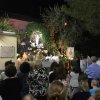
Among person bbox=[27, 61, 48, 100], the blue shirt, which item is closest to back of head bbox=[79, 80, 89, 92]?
person bbox=[27, 61, 48, 100]

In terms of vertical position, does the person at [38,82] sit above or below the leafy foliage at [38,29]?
below

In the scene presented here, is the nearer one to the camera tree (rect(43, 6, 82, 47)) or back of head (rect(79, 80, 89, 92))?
back of head (rect(79, 80, 89, 92))

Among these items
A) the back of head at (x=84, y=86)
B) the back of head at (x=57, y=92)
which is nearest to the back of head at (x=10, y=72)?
the back of head at (x=84, y=86)

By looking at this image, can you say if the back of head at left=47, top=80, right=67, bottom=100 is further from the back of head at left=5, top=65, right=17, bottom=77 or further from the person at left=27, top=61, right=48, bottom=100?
the person at left=27, top=61, right=48, bottom=100

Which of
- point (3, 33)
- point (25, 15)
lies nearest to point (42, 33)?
point (25, 15)

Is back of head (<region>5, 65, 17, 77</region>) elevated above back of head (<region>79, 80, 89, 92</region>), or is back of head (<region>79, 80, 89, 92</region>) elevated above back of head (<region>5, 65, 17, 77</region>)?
back of head (<region>5, 65, 17, 77</region>)

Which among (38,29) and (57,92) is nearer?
(57,92)

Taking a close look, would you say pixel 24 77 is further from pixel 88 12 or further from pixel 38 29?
pixel 38 29

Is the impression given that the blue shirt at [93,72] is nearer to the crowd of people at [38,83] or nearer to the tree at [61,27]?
the crowd of people at [38,83]

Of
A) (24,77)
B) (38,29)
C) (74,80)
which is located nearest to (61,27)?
(38,29)

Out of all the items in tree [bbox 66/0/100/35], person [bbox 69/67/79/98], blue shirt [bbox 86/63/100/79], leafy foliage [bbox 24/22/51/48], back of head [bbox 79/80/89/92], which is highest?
tree [bbox 66/0/100/35]

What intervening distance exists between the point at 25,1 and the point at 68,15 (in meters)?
4.72

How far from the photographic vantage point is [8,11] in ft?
88.3

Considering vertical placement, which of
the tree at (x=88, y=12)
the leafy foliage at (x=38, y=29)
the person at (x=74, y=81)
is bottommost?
the person at (x=74, y=81)
